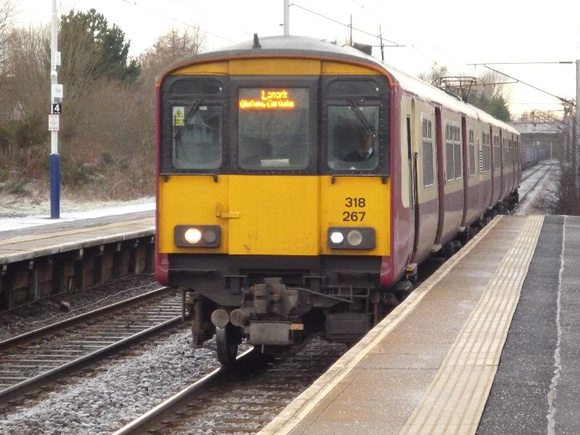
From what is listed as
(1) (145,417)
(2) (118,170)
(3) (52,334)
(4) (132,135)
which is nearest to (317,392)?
(1) (145,417)

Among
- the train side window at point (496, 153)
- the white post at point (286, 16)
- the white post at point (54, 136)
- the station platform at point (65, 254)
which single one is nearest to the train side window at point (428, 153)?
the station platform at point (65, 254)

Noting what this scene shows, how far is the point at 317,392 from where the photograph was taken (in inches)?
276

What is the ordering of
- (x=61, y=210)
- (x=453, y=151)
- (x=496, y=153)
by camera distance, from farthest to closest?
(x=61, y=210) < (x=496, y=153) < (x=453, y=151)

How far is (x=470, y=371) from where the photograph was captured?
7.51 metres

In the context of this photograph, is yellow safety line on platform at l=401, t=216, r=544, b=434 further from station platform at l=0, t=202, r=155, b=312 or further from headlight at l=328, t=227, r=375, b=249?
station platform at l=0, t=202, r=155, b=312

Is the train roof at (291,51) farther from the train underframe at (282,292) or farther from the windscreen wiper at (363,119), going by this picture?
the train underframe at (282,292)

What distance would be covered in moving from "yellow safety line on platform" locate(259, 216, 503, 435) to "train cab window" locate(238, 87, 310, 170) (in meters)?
1.63

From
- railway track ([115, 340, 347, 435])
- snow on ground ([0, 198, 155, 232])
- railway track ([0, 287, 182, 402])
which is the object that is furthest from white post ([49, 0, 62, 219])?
railway track ([115, 340, 347, 435])

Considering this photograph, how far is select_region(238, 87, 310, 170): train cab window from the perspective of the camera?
32.3ft

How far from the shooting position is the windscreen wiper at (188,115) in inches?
392

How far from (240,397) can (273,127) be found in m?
2.34

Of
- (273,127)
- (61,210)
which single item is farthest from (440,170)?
(61,210)

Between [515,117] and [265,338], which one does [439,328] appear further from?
[515,117]

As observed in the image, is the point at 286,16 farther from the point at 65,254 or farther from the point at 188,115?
the point at 188,115
